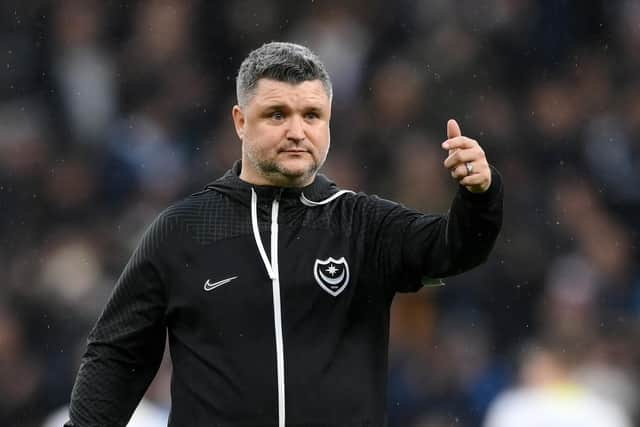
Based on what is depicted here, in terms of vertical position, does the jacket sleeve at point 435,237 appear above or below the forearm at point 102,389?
above

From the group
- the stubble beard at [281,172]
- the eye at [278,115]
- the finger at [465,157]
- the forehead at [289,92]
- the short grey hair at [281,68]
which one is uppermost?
the short grey hair at [281,68]

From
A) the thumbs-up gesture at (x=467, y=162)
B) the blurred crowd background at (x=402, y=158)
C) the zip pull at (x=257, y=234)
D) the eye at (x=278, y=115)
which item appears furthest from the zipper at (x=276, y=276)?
the blurred crowd background at (x=402, y=158)

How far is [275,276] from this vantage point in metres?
3.59

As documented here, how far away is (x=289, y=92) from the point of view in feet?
12.0

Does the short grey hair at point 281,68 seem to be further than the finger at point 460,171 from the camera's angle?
Yes

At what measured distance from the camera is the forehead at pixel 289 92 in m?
3.67

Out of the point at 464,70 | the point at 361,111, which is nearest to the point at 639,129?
the point at 464,70

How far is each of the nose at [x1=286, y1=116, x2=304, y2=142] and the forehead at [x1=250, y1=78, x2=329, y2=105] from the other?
0.05 metres

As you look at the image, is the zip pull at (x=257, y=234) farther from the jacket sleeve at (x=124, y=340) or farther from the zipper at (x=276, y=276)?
the jacket sleeve at (x=124, y=340)

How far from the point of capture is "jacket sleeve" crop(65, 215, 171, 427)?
3727 millimetres

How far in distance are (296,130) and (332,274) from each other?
40 centimetres

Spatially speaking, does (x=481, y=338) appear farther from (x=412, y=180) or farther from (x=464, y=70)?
(x=464, y=70)

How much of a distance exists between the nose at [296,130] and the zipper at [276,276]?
0.18 m

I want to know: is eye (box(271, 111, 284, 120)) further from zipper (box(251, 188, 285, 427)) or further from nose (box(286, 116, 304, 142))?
zipper (box(251, 188, 285, 427))
